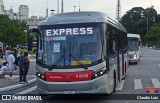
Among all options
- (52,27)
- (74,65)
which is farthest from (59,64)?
(52,27)

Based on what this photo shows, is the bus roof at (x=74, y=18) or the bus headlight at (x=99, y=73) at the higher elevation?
the bus roof at (x=74, y=18)

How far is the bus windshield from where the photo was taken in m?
13.0

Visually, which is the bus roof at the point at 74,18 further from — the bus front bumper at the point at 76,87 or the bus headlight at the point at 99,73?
the bus front bumper at the point at 76,87

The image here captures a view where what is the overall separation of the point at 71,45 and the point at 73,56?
381 mm

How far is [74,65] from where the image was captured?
42.3 ft

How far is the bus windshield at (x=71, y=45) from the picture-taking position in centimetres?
1297

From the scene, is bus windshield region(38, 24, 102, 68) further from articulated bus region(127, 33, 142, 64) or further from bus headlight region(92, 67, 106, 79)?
articulated bus region(127, 33, 142, 64)

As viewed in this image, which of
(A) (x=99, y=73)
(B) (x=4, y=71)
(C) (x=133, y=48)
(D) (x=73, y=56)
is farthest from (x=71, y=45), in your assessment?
(C) (x=133, y=48)

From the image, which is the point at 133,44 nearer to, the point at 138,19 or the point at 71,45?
the point at 71,45

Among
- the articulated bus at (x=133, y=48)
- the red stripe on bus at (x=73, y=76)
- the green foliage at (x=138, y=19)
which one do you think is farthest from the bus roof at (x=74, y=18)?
the green foliage at (x=138, y=19)

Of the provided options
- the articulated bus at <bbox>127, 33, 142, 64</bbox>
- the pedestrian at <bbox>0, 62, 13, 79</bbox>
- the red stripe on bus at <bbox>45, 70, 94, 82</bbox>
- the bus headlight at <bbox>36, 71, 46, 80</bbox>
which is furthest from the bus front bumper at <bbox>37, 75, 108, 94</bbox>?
the articulated bus at <bbox>127, 33, 142, 64</bbox>

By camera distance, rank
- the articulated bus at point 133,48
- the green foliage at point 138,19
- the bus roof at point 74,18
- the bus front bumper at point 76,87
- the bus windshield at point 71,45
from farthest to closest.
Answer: the green foliage at point 138,19
the articulated bus at point 133,48
the bus roof at point 74,18
the bus windshield at point 71,45
the bus front bumper at point 76,87

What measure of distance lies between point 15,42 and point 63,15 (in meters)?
52.7

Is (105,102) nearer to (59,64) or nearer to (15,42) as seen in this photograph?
(59,64)
